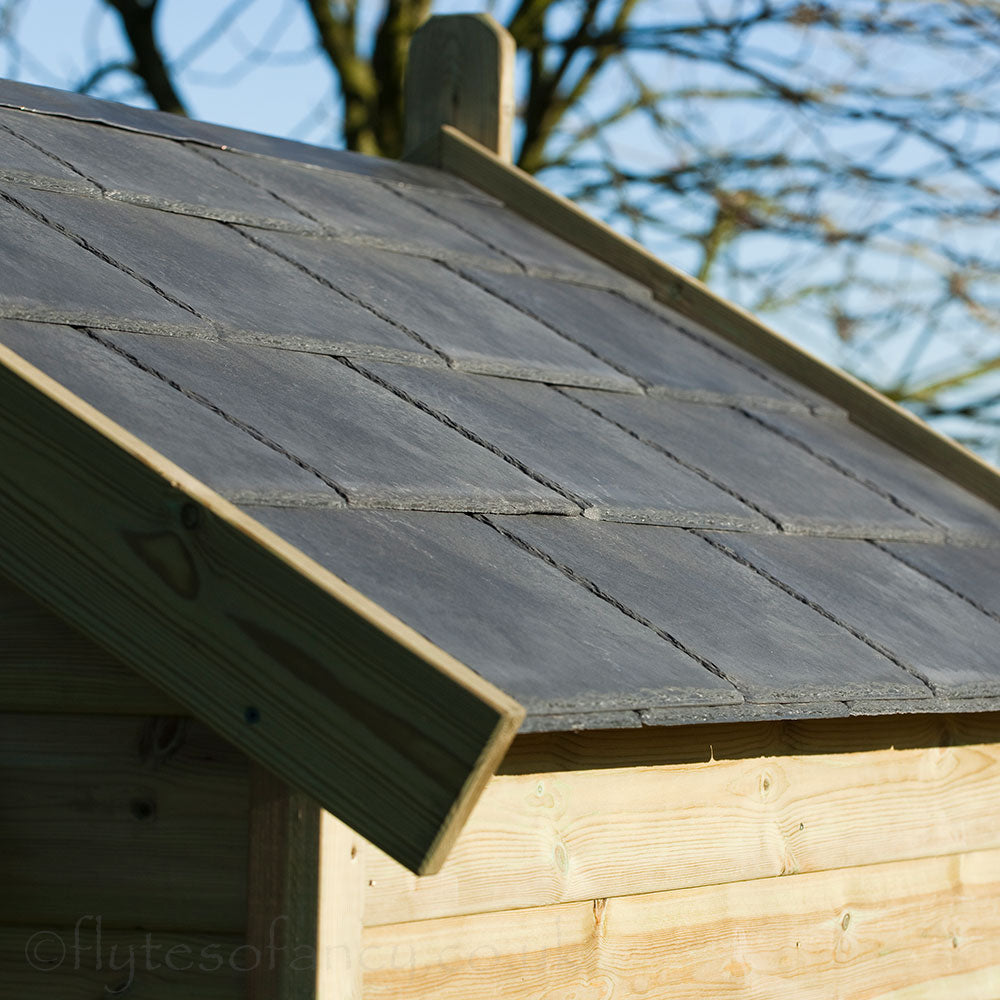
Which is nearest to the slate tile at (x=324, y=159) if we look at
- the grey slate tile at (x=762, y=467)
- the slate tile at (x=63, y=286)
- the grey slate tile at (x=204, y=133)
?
the grey slate tile at (x=204, y=133)

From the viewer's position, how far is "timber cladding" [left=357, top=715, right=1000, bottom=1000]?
1859 mm

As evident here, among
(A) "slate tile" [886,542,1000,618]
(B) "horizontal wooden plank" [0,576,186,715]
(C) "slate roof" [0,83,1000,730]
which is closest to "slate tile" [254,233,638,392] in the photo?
(C) "slate roof" [0,83,1000,730]

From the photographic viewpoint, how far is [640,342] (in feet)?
10.2

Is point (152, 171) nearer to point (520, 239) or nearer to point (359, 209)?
point (359, 209)

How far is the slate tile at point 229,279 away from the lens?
7.41 feet

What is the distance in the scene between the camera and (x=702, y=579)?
202cm

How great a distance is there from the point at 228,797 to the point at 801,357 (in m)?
2.10

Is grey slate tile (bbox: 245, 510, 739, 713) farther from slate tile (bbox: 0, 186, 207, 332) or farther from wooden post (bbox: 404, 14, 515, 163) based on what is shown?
wooden post (bbox: 404, 14, 515, 163)

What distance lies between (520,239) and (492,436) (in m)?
1.39

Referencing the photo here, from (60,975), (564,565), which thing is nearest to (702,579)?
(564,565)

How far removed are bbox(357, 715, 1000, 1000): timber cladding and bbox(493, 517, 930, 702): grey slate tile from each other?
0.23 m

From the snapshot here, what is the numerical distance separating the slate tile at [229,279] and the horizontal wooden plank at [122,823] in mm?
662

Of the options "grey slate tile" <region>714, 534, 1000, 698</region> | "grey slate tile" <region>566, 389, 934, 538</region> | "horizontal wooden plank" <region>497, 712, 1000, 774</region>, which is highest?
"grey slate tile" <region>566, 389, 934, 538</region>

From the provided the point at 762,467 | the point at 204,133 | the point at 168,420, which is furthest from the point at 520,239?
the point at 168,420
